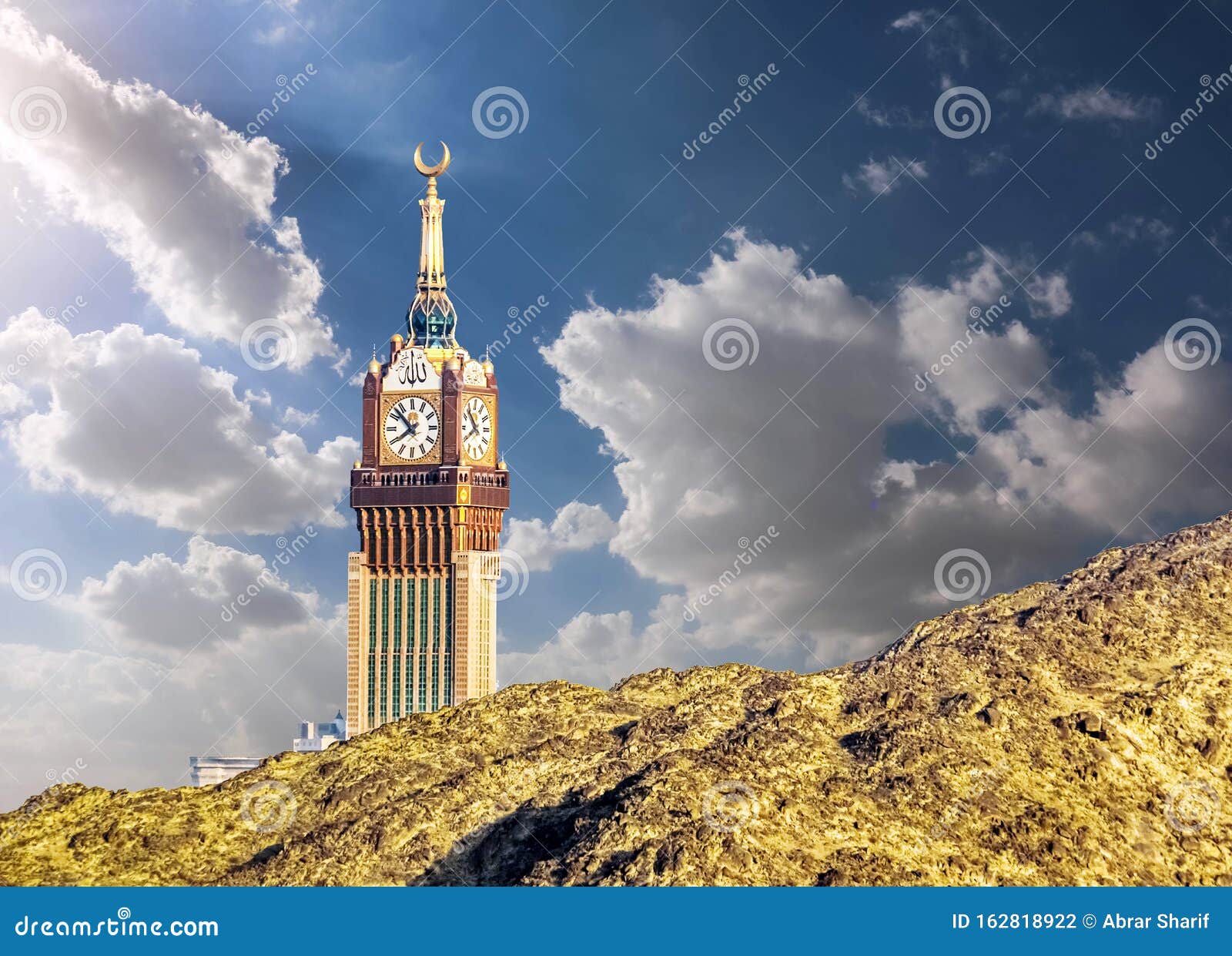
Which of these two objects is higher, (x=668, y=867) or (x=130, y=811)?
(x=130, y=811)

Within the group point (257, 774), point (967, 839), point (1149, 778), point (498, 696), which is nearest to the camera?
point (967, 839)

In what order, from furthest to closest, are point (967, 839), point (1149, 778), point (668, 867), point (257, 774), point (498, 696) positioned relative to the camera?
point (498, 696) → point (257, 774) → point (1149, 778) → point (967, 839) → point (668, 867)

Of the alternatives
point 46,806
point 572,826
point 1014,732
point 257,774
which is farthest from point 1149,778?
point 46,806

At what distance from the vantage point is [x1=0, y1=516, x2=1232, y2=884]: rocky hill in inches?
1769

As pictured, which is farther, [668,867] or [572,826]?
[572,826]

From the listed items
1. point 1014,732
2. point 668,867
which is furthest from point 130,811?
point 1014,732

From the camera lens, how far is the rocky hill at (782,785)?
44.9 m

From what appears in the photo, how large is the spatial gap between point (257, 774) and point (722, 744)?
42.5ft

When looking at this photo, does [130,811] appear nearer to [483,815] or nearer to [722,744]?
[483,815]

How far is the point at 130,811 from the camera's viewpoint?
49.2 m

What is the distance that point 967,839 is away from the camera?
149ft

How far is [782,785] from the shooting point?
47281mm

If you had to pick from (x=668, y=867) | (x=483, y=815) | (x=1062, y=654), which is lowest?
Answer: (x=668, y=867)

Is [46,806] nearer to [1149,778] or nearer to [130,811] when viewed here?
[130,811]
